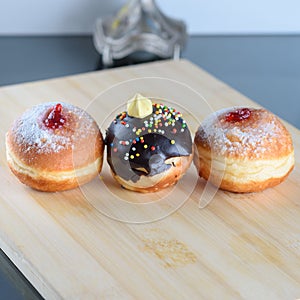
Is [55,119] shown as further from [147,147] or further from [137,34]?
[137,34]

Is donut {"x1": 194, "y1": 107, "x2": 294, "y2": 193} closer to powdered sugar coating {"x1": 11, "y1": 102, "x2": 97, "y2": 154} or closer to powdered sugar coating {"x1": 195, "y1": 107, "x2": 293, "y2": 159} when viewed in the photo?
powdered sugar coating {"x1": 195, "y1": 107, "x2": 293, "y2": 159}

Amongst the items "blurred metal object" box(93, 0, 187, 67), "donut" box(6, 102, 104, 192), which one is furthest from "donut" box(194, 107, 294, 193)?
"blurred metal object" box(93, 0, 187, 67)

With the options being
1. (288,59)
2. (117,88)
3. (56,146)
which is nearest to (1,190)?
(56,146)

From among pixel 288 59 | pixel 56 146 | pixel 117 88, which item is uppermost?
pixel 56 146

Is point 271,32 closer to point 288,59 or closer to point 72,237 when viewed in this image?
point 288,59

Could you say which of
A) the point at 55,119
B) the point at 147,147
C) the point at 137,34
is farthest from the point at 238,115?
the point at 137,34

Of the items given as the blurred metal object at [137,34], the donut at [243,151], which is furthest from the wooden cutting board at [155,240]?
the blurred metal object at [137,34]

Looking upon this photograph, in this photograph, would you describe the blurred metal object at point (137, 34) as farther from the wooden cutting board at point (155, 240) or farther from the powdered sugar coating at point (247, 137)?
the powdered sugar coating at point (247, 137)
